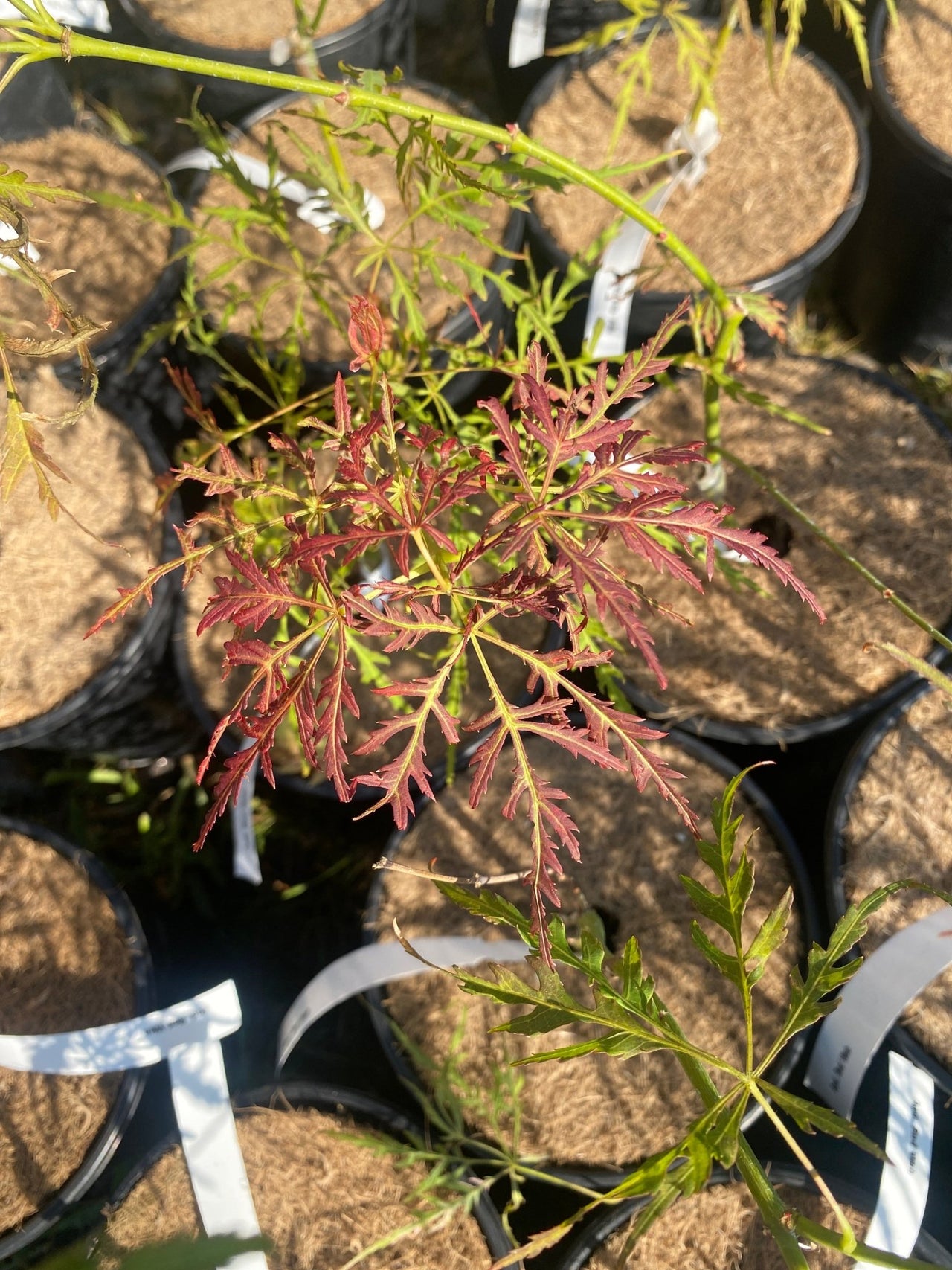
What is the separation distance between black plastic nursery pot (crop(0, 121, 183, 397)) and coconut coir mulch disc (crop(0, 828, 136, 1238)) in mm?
677

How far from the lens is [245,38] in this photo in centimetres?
160

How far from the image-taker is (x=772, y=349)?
1503mm

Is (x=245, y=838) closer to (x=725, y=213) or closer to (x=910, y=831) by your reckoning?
(x=910, y=831)

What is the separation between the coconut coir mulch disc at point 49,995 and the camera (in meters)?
1.09

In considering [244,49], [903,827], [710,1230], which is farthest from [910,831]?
[244,49]

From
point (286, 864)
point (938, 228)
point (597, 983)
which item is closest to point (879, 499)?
point (938, 228)

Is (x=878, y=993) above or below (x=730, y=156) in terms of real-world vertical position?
below

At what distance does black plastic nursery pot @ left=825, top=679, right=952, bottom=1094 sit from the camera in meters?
1.07

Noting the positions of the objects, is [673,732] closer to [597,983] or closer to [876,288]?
[597,983]

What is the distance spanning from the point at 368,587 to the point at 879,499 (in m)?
0.83

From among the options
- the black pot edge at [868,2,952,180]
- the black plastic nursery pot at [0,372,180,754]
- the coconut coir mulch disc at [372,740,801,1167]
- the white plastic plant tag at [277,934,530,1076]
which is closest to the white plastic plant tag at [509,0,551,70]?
the black pot edge at [868,2,952,180]

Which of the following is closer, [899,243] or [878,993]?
[878,993]

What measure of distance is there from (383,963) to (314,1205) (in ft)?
0.97

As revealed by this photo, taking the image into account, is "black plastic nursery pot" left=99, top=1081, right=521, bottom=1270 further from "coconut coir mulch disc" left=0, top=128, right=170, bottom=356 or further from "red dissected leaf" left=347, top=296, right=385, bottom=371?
"coconut coir mulch disc" left=0, top=128, right=170, bottom=356
